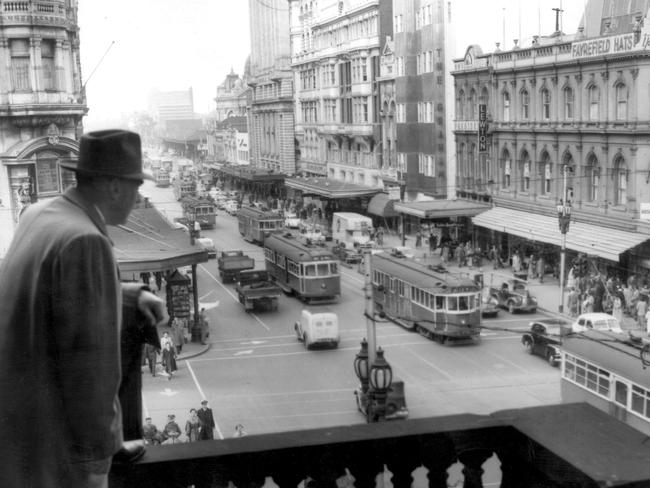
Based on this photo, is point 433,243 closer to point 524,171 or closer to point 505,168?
point 505,168

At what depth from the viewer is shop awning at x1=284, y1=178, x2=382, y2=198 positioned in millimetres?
54656

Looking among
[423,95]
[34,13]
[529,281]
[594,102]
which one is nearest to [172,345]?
[34,13]

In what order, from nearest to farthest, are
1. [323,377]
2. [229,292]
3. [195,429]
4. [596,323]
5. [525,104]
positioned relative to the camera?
[195,429]
[323,377]
[596,323]
[229,292]
[525,104]

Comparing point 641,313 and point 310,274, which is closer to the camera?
point 641,313

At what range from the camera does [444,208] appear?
42.5m


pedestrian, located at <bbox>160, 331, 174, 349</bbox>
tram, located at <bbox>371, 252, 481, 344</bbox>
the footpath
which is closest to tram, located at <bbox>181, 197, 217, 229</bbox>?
the footpath

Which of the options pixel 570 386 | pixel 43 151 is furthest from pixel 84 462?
pixel 43 151

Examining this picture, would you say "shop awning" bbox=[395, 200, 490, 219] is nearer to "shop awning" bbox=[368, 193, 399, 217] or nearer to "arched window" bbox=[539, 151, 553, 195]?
"arched window" bbox=[539, 151, 553, 195]

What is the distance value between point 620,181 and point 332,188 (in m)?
27.1

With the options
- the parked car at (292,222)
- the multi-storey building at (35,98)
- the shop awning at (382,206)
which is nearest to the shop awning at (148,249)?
the multi-storey building at (35,98)

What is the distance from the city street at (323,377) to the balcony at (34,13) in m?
10.9

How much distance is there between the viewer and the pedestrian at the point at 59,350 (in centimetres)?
243

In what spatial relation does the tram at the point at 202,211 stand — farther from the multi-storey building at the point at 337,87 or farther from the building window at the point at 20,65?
the building window at the point at 20,65

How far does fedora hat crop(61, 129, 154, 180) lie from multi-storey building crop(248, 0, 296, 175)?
3005 inches
